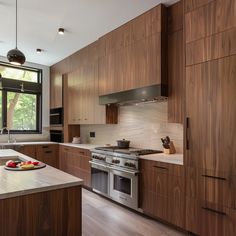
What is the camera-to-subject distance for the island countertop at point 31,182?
1.37m

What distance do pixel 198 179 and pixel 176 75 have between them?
1.34m

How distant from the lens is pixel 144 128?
11.9ft

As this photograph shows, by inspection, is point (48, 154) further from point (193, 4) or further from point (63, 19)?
point (193, 4)

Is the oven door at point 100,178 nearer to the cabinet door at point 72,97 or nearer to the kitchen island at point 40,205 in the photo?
the cabinet door at point 72,97

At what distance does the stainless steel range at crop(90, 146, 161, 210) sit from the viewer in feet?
9.76

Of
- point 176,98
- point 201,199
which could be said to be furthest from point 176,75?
point 201,199

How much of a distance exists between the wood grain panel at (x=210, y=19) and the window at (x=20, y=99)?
14.5 feet

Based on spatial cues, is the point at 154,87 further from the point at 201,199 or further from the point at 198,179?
the point at 201,199

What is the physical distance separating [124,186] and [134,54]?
2002 mm

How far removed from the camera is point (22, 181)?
1563 mm

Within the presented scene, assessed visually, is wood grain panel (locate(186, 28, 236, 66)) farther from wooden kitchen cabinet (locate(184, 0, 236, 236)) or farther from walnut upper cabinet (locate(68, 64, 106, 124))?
walnut upper cabinet (locate(68, 64, 106, 124))

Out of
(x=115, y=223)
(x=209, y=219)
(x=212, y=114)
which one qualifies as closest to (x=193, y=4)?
(x=212, y=114)

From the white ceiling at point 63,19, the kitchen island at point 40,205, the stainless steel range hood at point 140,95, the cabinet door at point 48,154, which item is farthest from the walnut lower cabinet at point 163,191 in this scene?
the cabinet door at point 48,154

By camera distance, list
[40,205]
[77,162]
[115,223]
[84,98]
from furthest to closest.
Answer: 1. [84,98]
2. [77,162]
3. [115,223]
4. [40,205]
